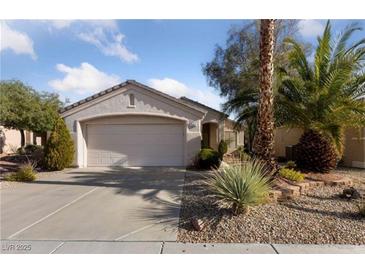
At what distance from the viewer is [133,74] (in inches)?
566

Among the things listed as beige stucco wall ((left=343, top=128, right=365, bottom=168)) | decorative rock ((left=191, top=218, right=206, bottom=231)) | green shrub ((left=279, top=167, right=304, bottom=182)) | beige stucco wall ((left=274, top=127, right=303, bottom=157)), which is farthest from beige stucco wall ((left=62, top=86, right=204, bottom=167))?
decorative rock ((left=191, top=218, right=206, bottom=231))

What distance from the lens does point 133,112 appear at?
45.3ft

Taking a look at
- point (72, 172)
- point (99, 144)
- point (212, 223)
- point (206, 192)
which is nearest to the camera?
point (212, 223)

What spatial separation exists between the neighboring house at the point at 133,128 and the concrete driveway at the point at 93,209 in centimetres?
338

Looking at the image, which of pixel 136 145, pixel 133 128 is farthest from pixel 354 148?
pixel 133 128

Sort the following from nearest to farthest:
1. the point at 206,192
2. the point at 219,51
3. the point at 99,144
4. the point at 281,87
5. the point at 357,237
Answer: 1. the point at 357,237
2. the point at 206,192
3. the point at 281,87
4. the point at 99,144
5. the point at 219,51

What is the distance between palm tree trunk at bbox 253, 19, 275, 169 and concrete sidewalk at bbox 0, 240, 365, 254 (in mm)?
3869

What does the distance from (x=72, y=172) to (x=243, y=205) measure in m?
8.91

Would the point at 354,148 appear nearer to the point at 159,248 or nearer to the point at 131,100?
the point at 131,100

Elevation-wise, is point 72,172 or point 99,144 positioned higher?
point 99,144

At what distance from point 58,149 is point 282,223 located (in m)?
10.6

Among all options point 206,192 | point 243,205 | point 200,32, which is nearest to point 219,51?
point 200,32

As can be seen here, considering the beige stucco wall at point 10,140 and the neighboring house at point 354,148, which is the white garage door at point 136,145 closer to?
the neighboring house at point 354,148
